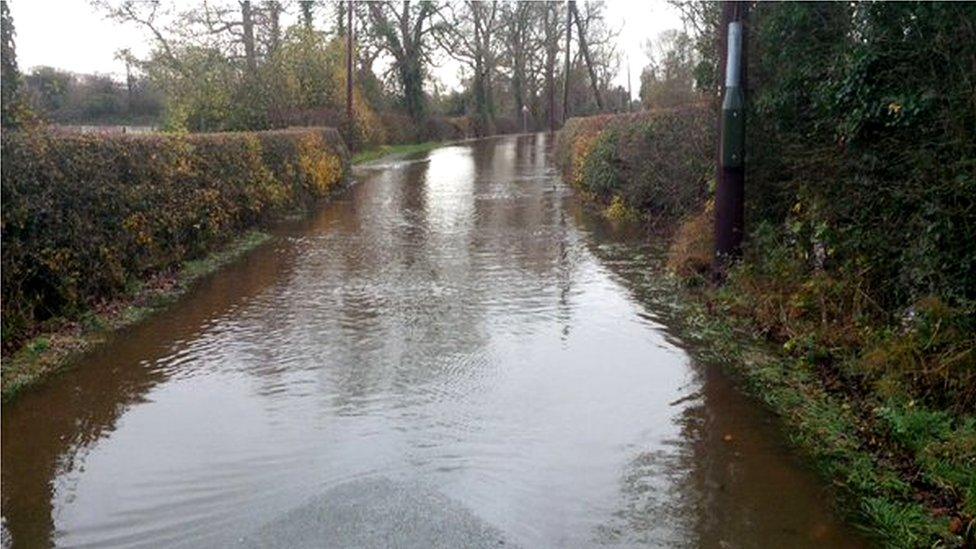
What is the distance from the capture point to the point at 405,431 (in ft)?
18.9

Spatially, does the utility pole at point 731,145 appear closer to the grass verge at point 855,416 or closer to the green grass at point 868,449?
the grass verge at point 855,416

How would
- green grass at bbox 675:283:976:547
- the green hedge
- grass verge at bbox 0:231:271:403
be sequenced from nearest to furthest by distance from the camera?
green grass at bbox 675:283:976:547, grass verge at bbox 0:231:271:403, the green hedge

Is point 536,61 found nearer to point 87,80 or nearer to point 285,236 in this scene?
point 87,80

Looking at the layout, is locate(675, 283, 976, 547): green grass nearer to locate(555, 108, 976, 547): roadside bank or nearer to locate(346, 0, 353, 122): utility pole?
locate(555, 108, 976, 547): roadside bank

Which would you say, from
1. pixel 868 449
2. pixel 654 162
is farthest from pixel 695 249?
pixel 868 449

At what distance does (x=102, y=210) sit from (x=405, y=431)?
5.30 m

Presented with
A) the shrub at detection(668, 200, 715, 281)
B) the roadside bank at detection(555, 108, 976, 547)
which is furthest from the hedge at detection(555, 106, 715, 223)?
the roadside bank at detection(555, 108, 976, 547)

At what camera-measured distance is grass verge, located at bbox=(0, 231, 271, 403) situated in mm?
6844

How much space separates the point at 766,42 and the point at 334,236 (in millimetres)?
8713

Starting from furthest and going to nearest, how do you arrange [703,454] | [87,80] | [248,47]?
[87,80], [248,47], [703,454]

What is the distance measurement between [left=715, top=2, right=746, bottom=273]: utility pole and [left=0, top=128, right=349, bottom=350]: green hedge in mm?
6727

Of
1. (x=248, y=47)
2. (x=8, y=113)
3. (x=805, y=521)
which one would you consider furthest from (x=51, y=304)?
(x=248, y=47)

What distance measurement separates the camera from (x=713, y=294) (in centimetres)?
924

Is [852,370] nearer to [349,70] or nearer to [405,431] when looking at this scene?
[405,431]
